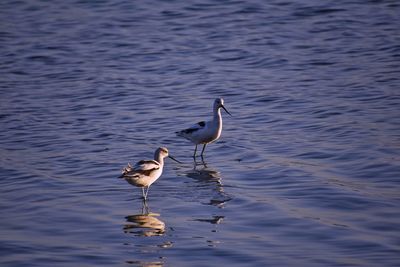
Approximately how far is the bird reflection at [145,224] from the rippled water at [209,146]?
0.14 ft

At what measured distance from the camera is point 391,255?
10781 millimetres

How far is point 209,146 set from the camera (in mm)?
18188

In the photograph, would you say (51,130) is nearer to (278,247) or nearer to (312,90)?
(312,90)

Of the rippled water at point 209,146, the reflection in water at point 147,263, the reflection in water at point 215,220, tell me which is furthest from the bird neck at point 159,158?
the reflection in water at point 147,263

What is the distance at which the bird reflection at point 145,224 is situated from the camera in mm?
12148

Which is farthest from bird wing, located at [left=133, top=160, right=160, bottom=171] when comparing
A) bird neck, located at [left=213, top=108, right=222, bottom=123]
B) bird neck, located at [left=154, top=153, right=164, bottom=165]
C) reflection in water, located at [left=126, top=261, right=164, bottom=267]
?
bird neck, located at [left=213, top=108, right=222, bottom=123]

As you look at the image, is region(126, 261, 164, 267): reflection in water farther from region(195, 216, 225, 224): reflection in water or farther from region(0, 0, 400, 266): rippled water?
region(195, 216, 225, 224): reflection in water

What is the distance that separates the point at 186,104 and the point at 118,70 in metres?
4.91

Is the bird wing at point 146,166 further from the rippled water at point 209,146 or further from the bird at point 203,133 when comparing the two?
the bird at point 203,133

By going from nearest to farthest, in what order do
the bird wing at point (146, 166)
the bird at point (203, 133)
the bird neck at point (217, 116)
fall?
1. the bird wing at point (146, 166)
2. the bird at point (203, 133)
3. the bird neck at point (217, 116)

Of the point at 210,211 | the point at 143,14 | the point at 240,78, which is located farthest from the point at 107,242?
the point at 143,14

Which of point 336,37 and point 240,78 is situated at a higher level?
point 336,37

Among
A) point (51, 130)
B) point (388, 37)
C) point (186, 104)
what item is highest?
point (388, 37)

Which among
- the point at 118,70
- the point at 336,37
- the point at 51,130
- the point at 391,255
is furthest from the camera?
the point at 336,37
